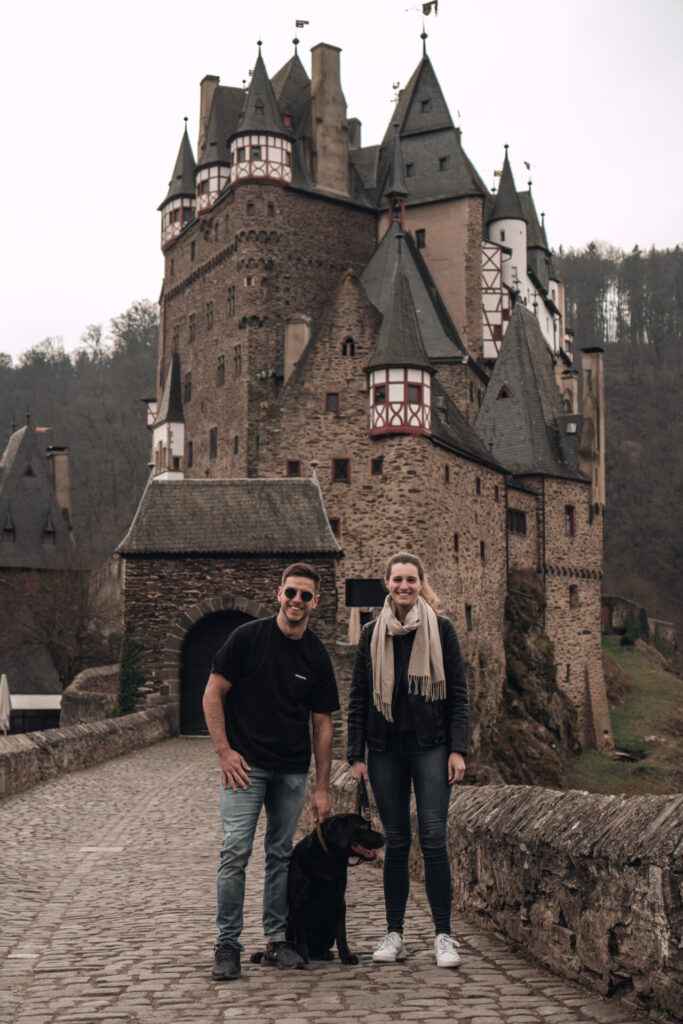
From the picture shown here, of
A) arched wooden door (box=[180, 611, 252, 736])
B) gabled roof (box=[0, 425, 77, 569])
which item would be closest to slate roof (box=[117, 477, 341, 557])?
arched wooden door (box=[180, 611, 252, 736])

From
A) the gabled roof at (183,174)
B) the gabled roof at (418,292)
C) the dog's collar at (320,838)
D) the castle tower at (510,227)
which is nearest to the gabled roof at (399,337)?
the gabled roof at (418,292)

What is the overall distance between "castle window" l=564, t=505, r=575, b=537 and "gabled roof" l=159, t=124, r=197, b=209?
2264 cm

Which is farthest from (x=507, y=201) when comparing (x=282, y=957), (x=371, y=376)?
(x=282, y=957)

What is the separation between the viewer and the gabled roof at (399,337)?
35.6m

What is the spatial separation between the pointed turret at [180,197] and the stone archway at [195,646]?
32.6m

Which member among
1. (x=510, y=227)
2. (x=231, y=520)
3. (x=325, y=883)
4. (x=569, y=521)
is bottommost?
(x=325, y=883)

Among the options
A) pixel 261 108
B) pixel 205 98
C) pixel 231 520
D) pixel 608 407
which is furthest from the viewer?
pixel 608 407

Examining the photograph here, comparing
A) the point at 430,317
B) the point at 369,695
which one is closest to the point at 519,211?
the point at 430,317

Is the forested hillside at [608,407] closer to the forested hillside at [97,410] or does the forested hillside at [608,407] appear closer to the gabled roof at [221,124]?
the forested hillside at [97,410]

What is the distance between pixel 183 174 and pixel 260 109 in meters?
7.64

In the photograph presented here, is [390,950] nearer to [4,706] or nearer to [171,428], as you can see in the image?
[4,706]

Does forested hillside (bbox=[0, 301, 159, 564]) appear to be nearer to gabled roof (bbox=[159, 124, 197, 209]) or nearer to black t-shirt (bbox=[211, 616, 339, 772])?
gabled roof (bbox=[159, 124, 197, 209])

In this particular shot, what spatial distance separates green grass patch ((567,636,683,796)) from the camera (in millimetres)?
38031

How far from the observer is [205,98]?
5419 centimetres
